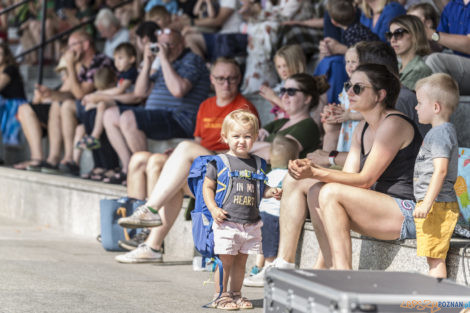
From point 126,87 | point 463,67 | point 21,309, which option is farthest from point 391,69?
point 126,87

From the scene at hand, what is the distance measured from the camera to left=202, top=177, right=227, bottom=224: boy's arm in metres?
4.48

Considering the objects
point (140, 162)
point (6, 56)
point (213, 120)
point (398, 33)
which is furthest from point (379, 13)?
point (6, 56)

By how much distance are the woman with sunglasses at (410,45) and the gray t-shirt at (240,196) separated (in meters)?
1.51

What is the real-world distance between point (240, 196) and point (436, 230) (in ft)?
3.37

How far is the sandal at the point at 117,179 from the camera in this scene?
25.9 ft

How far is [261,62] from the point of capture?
831 centimetres

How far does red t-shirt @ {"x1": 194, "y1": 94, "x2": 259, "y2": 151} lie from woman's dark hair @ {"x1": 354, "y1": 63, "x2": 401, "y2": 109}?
1993mm

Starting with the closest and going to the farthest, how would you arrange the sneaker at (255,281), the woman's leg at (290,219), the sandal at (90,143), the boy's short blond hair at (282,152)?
1. the woman's leg at (290,219)
2. the sneaker at (255,281)
3. the boy's short blond hair at (282,152)
4. the sandal at (90,143)

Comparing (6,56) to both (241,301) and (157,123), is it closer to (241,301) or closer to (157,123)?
(157,123)

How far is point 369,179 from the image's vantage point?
445cm

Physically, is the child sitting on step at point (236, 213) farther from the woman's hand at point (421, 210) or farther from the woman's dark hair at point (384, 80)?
the woman's hand at point (421, 210)

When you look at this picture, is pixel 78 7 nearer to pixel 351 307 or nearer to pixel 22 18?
pixel 22 18

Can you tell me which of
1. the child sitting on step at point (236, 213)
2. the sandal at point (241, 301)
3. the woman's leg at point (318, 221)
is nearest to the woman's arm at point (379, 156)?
the woman's leg at point (318, 221)

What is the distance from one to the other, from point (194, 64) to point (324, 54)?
1.26 metres
